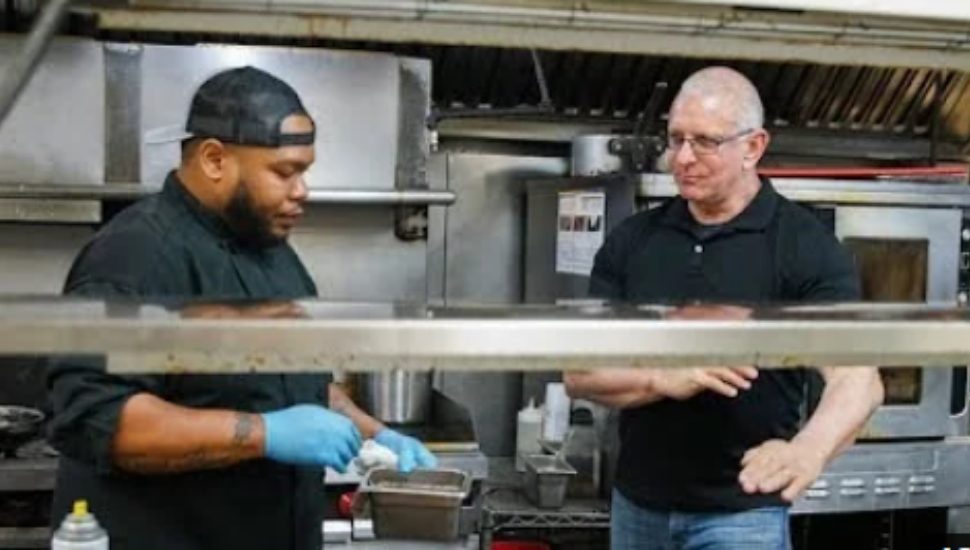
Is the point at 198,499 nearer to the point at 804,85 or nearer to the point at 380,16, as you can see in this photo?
the point at 380,16

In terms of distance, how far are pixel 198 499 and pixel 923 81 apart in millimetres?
2841

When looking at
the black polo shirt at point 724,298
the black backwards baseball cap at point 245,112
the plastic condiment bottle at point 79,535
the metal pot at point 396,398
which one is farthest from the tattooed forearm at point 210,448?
the metal pot at point 396,398

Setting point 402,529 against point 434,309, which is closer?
point 434,309

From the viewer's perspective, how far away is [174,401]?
71.7 inches

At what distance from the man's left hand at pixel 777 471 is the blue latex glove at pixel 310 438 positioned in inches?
24.9

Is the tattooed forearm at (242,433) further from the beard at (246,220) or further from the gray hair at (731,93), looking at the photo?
the gray hair at (731,93)

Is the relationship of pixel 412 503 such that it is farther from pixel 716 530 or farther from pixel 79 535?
pixel 79 535

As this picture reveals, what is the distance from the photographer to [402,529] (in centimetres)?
270

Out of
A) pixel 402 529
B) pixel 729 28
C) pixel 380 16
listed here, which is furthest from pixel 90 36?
pixel 729 28

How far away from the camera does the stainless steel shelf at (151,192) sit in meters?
2.99

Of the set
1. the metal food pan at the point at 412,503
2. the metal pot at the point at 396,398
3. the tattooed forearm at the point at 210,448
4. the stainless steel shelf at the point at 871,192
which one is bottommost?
the metal food pan at the point at 412,503

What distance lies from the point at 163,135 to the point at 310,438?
154 centimetres

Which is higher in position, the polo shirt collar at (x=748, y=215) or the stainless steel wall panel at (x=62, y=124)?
the stainless steel wall panel at (x=62, y=124)

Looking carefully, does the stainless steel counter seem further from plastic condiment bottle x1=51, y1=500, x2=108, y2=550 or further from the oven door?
the oven door
